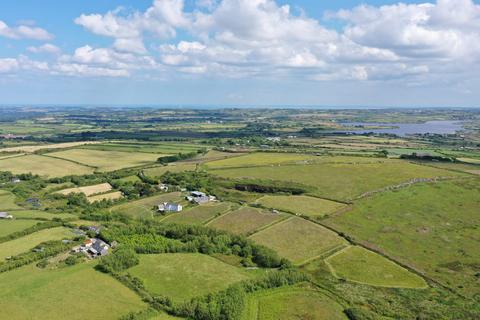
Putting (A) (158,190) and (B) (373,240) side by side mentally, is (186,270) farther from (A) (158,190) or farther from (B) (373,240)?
(A) (158,190)

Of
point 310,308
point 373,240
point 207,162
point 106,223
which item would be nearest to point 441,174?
point 373,240

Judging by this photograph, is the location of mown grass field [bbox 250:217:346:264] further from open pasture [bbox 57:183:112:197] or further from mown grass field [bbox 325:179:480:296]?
open pasture [bbox 57:183:112:197]

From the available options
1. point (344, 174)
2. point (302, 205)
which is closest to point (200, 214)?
point (302, 205)

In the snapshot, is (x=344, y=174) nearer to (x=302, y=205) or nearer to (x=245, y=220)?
(x=302, y=205)

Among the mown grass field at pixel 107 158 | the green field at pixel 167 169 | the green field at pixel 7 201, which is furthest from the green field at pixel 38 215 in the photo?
the mown grass field at pixel 107 158

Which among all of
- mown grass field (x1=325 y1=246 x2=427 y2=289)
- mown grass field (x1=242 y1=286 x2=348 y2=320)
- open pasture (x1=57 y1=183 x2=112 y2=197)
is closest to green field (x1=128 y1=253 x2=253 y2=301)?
mown grass field (x1=242 y1=286 x2=348 y2=320)

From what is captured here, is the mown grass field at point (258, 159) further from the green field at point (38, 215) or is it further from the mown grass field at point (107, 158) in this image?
the green field at point (38, 215)

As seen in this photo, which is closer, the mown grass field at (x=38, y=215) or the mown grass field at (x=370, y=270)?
the mown grass field at (x=370, y=270)
